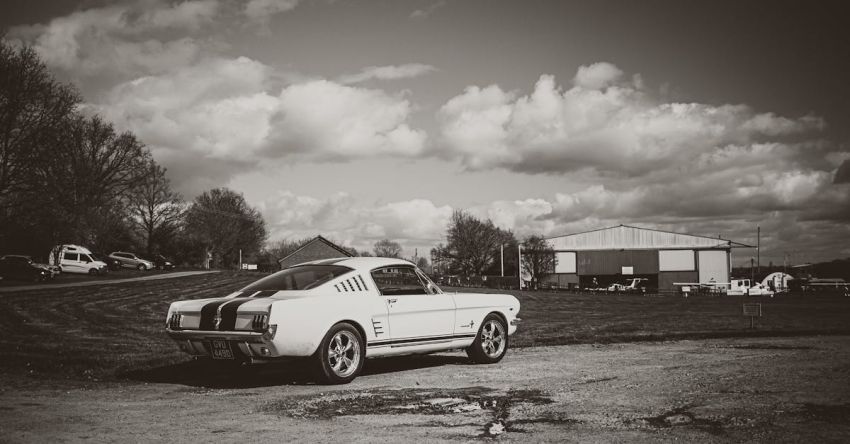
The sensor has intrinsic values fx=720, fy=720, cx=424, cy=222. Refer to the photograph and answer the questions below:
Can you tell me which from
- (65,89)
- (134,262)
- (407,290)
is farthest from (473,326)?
(134,262)

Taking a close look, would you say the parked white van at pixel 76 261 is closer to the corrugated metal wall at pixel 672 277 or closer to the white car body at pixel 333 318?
the white car body at pixel 333 318

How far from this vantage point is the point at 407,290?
351 inches

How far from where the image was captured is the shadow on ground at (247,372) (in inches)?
313

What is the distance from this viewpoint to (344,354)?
7844 millimetres

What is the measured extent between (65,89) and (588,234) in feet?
213

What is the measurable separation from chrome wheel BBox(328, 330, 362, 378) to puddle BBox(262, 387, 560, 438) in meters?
0.80

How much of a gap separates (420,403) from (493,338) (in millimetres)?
3703

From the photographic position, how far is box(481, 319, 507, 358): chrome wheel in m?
9.62

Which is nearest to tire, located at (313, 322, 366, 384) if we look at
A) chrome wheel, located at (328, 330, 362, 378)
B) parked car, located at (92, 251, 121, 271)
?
chrome wheel, located at (328, 330, 362, 378)

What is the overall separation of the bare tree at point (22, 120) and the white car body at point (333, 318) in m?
29.6

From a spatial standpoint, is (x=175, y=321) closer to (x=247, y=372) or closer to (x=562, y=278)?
(x=247, y=372)

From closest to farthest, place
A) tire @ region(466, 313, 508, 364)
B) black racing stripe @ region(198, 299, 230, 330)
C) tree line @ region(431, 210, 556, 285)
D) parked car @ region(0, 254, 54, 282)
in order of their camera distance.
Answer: black racing stripe @ region(198, 299, 230, 330)
tire @ region(466, 313, 508, 364)
parked car @ region(0, 254, 54, 282)
tree line @ region(431, 210, 556, 285)

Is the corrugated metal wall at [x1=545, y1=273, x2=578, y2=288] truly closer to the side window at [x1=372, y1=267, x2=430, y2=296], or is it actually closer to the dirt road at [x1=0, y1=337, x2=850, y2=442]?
the dirt road at [x1=0, y1=337, x2=850, y2=442]

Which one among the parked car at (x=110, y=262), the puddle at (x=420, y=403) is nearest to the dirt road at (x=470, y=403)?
the puddle at (x=420, y=403)
